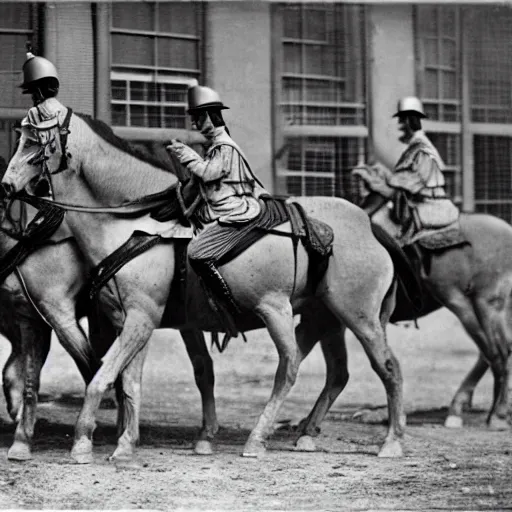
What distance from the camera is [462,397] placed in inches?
420

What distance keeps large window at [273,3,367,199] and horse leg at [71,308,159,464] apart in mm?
3154

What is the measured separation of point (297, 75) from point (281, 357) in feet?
10.8

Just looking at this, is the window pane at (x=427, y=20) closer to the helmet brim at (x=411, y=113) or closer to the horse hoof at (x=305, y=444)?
the helmet brim at (x=411, y=113)

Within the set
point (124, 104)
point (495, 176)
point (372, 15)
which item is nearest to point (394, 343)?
point (495, 176)

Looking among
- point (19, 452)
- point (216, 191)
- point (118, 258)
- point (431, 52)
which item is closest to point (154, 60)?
point (216, 191)

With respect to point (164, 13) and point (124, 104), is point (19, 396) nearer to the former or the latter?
point (124, 104)

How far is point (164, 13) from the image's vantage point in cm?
1000

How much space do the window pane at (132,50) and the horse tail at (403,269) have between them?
2.28 m

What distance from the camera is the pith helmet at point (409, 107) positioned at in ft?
34.3

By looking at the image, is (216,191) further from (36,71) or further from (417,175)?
(417,175)

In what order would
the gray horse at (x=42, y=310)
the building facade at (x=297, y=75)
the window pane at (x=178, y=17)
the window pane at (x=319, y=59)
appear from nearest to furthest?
1. the gray horse at (x=42, y=310)
2. the building facade at (x=297, y=75)
3. the window pane at (x=178, y=17)
4. the window pane at (x=319, y=59)

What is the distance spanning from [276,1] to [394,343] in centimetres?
413

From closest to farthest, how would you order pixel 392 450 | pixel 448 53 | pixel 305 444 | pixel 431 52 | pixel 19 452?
pixel 19 452
pixel 392 450
pixel 305 444
pixel 431 52
pixel 448 53

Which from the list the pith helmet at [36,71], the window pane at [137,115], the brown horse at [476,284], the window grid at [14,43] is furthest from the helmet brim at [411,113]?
the pith helmet at [36,71]
